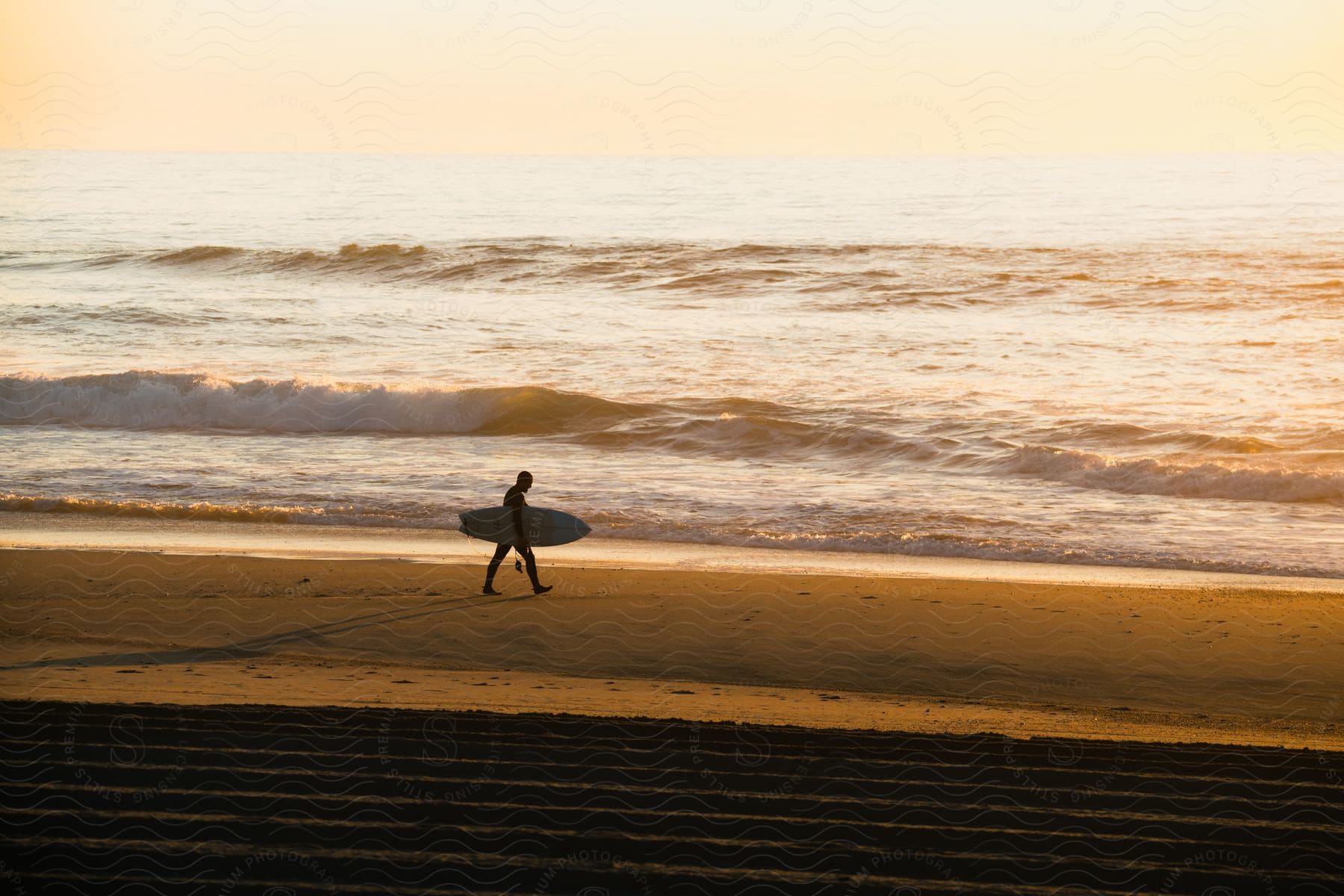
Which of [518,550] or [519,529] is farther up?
[519,529]

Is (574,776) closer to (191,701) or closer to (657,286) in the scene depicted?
(191,701)

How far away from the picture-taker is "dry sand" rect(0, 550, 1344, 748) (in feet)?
22.9

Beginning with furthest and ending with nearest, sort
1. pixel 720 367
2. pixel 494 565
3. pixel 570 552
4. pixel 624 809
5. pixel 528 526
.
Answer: pixel 720 367
pixel 570 552
pixel 528 526
pixel 494 565
pixel 624 809

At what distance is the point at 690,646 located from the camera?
859 centimetres

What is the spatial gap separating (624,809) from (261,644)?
4.29 metres

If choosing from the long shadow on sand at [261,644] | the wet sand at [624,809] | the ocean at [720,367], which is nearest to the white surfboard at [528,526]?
the long shadow on sand at [261,644]

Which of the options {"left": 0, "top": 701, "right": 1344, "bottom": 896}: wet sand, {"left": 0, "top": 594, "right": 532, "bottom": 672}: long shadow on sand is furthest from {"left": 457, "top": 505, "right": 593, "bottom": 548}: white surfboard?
{"left": 0, "top": 701, "right": 1344, "bottom": 896}: wet sand

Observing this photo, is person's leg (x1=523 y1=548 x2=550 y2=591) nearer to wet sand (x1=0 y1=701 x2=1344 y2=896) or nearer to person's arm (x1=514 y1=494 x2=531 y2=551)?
person's arm (x1=514 y1=494 x2=531 y2=551)

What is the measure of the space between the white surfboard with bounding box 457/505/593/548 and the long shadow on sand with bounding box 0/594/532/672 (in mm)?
538

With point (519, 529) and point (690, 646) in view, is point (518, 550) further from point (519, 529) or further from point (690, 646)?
point (690, 646)

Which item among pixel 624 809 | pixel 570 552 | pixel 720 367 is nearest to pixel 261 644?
pixel 570 552

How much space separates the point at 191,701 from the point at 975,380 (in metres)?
16.4

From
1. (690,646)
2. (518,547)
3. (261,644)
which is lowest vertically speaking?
(690,646)

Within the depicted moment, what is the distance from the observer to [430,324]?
27.5m
